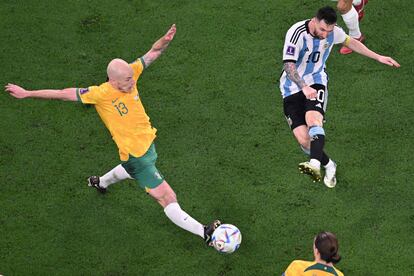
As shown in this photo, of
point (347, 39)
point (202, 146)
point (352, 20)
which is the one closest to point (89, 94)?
point (202, 146)

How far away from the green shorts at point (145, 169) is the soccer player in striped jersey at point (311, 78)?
175 cm

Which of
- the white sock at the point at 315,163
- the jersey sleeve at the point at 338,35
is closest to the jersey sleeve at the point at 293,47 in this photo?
the jersey sleeve at the point at 338,35

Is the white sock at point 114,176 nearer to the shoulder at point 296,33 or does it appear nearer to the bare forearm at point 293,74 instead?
the bare forearm at point 293,74

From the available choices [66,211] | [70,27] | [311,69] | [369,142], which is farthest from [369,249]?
[70,27]

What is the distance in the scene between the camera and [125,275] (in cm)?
856

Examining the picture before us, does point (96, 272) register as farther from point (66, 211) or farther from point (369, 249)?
point (369, 249)

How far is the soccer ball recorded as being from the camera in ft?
27.3

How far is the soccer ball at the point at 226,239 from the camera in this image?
8.32m

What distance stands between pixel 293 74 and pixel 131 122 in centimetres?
206

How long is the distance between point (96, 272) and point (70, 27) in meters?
4.52

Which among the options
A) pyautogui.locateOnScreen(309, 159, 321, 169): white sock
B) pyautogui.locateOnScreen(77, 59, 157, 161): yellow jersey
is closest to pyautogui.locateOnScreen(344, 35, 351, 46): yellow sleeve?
pyautogui.locateOnScreen(309, 159, 321, 169): white sock

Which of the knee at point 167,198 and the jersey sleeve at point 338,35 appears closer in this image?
the knee at point 167,198

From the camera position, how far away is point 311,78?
9.16 m

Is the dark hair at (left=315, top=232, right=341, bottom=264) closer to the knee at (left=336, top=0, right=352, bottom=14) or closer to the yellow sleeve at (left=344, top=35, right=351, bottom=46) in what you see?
the yellow sleeve at (left=344, top=35, right=351, bottom=46)
